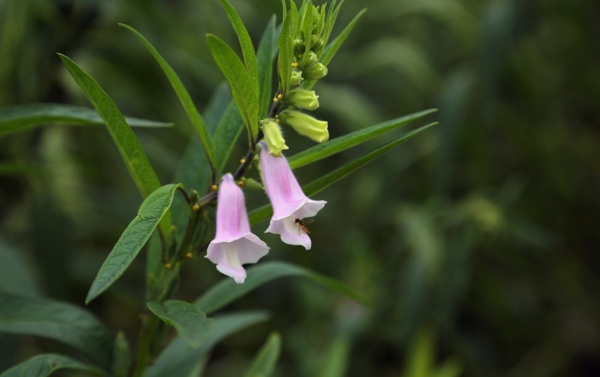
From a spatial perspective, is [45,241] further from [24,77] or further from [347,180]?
[347,180]

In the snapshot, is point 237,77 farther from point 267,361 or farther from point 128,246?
point 267,361

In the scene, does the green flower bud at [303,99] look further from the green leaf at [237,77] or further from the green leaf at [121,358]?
the green leaf at [121,358]

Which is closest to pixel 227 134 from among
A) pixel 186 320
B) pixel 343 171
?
pixel 343 171

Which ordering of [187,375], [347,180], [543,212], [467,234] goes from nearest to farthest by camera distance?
[187,375]
[467,234]
[543,212]
[347,180]

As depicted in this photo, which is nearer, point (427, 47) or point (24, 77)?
point (24, 77)

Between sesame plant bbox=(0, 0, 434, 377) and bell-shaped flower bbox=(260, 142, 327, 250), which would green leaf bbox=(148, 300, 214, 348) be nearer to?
sesame plant bbox=(0, 0, 434, 377)

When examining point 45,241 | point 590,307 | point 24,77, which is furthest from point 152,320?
point 590,307

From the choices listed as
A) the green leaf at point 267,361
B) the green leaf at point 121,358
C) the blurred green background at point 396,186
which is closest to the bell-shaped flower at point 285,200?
the green leaf at point 121,358
